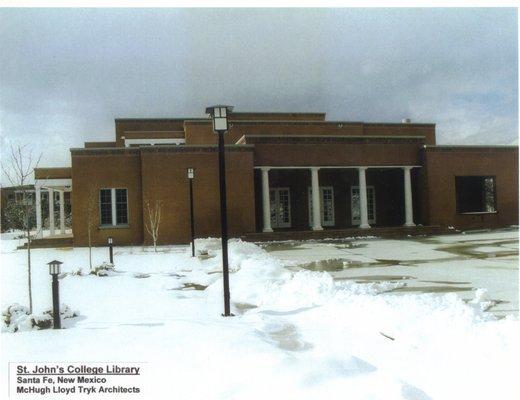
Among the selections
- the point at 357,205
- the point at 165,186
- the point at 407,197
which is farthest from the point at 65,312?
the point at 357,205

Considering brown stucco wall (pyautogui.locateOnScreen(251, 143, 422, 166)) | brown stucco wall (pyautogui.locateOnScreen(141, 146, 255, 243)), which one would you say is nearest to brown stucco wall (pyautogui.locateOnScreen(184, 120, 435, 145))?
brown stucco wall (pyautogui.locateOnScreen(251, 143, 422, 166))

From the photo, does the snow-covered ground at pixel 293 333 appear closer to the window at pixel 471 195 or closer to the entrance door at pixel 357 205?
the entrance door at pixel 357 205

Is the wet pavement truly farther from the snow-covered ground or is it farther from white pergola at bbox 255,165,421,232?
white pergola at bbox 255,165,421,232

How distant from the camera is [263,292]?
8.88 m

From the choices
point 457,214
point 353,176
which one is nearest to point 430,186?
point 457,214

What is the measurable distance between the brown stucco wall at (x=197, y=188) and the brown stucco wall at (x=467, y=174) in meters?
9.72

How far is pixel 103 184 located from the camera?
2119cm

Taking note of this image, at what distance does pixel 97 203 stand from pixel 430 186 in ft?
54.5

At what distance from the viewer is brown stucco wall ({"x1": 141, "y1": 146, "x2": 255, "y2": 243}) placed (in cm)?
2088

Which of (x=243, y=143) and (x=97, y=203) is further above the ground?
(x=243, y=143)

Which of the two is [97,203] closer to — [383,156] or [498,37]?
[383,156]

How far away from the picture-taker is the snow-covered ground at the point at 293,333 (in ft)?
14.6

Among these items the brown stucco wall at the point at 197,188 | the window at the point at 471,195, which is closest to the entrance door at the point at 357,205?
the window at the point at 471,195

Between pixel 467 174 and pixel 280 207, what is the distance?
10.1 metres
